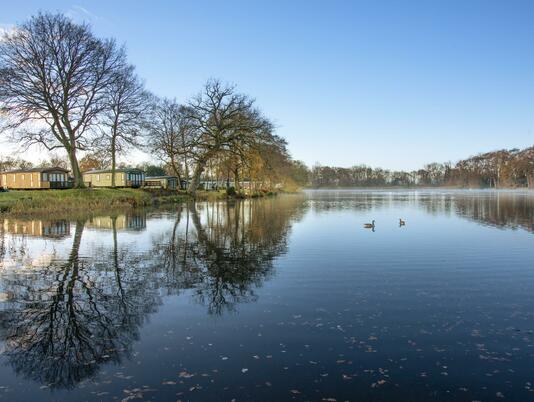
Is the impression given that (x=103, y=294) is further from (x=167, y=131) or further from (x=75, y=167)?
(x=167, y=131)

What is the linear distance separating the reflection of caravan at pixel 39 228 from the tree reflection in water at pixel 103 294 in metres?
3.42

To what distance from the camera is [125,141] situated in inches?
1991

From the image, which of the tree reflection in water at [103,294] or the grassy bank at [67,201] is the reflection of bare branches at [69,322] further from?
the grassy bank at [67,201]

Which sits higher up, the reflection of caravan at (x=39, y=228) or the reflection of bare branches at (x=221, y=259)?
the reflection of caravan at (x=39, y=228)

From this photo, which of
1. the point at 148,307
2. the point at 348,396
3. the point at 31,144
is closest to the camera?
the point at 348,396

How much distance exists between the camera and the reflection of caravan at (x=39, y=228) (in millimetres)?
23109

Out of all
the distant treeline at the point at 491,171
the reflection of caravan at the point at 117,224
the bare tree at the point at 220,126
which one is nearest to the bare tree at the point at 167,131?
the bare tree at the point at 220,126

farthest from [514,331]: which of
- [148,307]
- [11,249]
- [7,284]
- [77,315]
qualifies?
[11,249]

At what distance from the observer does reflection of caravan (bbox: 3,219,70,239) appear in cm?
2311

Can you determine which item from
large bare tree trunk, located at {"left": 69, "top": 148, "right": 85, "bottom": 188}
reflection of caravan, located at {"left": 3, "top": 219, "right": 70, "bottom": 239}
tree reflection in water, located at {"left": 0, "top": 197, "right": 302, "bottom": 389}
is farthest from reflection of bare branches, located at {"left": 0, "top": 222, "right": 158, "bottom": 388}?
large bare tree trunk, located at {"left": 69, "top": 148, "right": 85, "bottom": 188}

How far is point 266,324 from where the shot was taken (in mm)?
8992

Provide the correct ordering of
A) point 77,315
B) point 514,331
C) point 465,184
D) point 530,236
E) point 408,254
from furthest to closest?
point 465,184 → point 530,236 → point 408,254 → point 77,315 → point 514,331

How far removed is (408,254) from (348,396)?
12.3 metres

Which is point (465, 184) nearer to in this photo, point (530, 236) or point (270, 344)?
point (530, 236)
